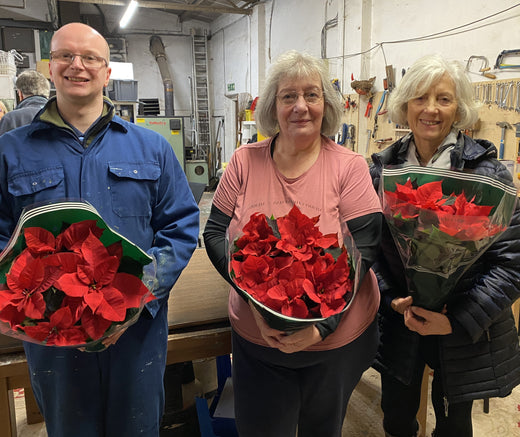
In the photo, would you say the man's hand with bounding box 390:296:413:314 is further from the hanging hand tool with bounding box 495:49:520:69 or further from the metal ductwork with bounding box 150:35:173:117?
the metal ductwork with bounding box 150:35:173:117

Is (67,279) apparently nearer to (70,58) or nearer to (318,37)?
(70,58)

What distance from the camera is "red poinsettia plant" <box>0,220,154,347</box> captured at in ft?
2.96

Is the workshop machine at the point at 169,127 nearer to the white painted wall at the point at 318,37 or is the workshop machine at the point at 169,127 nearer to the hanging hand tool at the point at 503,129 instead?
the white painted wall at the point at 318,37

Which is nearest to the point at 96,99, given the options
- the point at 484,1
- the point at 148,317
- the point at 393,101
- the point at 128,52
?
the point at 148,317

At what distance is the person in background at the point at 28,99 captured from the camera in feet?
10.3

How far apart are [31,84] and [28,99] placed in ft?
0.57

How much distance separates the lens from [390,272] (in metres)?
1.44

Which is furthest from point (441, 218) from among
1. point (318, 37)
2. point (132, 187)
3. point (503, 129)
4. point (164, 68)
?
point (164, 68)

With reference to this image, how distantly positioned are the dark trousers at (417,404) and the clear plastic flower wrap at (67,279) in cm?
102

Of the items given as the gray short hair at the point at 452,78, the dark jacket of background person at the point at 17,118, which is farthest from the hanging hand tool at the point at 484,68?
the dark jacket of background person at the point at 17,118

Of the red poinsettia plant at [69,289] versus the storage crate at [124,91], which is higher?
the storage crate at [124,91]

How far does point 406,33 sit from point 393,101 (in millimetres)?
3311

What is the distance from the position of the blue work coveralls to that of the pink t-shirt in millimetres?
198

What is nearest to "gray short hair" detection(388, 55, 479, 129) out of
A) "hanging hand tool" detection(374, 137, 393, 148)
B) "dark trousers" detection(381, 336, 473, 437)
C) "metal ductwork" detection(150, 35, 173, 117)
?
"dark trousers" detection(381, 336, 473, 437)
